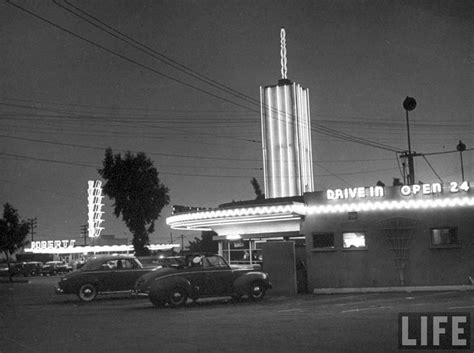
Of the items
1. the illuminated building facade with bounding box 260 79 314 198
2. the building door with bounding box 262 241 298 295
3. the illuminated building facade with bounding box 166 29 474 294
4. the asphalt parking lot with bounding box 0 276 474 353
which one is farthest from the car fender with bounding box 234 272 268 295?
the illuminated building facade with bounding box 260 79 314 198

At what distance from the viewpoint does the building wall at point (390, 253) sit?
82.8ft

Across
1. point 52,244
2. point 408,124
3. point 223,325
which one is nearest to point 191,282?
point 223,325

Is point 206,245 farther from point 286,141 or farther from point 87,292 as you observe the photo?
point 87,292

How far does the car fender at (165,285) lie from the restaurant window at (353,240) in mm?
8657

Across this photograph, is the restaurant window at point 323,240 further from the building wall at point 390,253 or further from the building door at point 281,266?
the building door at point 281,266

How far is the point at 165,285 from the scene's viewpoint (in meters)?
20.4

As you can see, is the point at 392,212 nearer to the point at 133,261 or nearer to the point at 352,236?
the point at 352,236

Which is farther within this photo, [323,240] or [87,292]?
[323,240]

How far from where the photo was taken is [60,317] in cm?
1802

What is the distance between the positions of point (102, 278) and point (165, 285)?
5576mm

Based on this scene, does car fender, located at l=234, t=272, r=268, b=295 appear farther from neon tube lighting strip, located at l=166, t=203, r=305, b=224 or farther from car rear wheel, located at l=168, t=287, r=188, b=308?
neon tube lighting strip, located at l=166, t=203, r=305, b=224

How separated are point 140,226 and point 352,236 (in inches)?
1504
